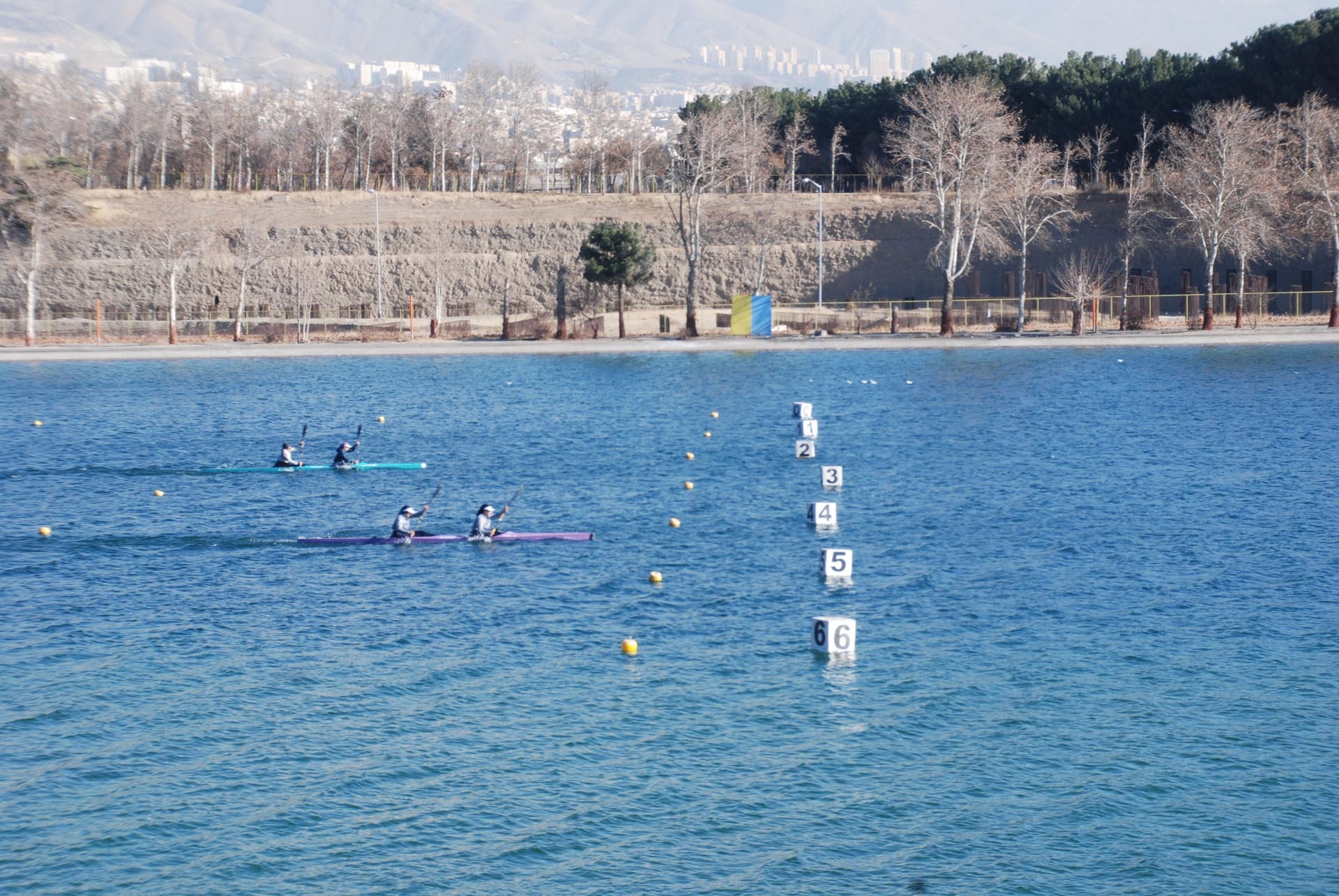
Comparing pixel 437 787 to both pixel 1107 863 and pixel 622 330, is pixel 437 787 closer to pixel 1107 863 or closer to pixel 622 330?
pixel 1107 863

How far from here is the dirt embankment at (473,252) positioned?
11231 cm

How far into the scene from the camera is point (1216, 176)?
3452 inches

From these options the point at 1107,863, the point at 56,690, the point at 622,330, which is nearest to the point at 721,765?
the point at 1107,863

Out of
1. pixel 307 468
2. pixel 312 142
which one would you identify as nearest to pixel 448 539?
pixel 307 468

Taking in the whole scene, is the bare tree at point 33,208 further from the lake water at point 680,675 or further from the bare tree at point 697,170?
the bare tree at point 697,170

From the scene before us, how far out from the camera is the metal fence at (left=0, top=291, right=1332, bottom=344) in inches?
3551

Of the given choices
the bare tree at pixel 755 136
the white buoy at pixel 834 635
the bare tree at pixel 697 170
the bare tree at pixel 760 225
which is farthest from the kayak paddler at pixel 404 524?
the bare tree at pixel 760 225

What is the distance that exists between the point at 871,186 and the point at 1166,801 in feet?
374

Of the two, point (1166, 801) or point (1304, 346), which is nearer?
point (1166, 801)

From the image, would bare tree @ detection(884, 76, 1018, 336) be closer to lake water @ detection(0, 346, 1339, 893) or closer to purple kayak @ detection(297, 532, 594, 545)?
lake water @ detection(0, 346, 1339, 893)

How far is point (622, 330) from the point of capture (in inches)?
3524

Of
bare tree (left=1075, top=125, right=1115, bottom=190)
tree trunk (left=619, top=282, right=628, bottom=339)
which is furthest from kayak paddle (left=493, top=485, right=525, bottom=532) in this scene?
bare tree (left=1075, top=125, right=1115, bottom=190)

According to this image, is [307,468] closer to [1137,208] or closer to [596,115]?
[1137,208]

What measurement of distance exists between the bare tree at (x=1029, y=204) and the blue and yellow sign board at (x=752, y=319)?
52.1 feet
